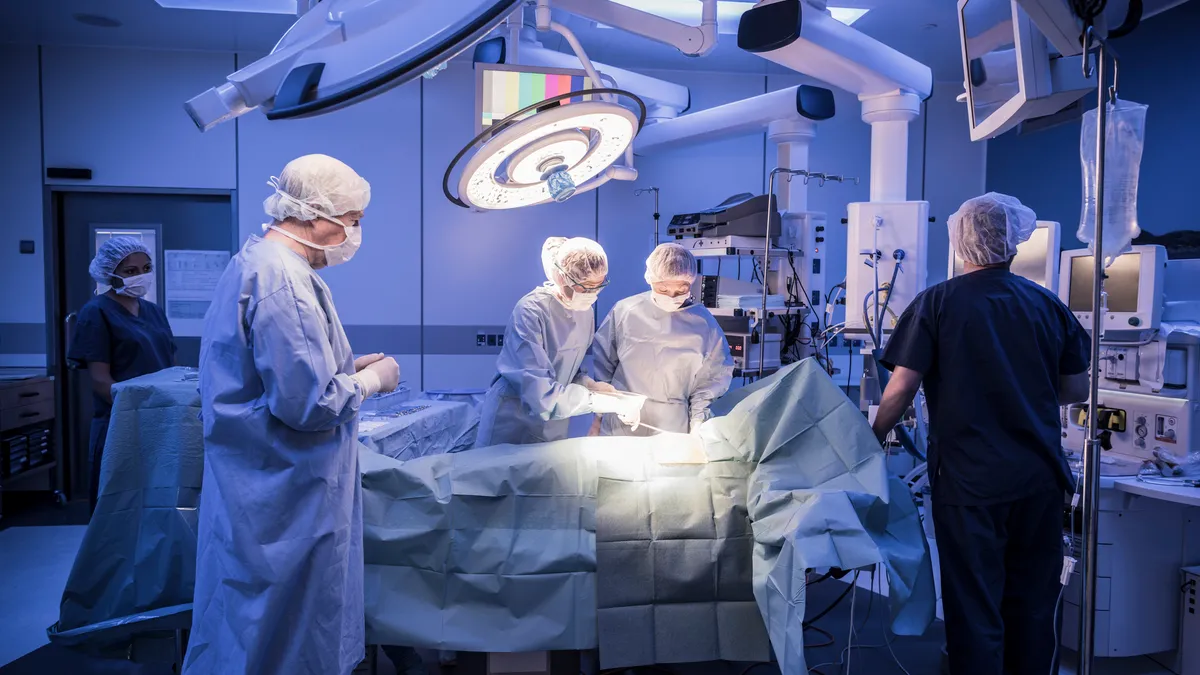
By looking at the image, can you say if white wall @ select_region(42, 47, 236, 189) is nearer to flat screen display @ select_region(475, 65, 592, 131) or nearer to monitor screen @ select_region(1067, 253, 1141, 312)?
flat screen display @ select_region(475, 65, 592, 131)

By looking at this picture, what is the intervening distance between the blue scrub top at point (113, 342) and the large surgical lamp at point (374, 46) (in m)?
2.34

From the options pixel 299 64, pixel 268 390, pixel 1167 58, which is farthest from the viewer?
pixel 1167 58

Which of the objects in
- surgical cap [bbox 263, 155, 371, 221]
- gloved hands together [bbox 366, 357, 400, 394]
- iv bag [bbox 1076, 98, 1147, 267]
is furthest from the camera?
iv bag [bbox 1076, 98, 1147, 267]

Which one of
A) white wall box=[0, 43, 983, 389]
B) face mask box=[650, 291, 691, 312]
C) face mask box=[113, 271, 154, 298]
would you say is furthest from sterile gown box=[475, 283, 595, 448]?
white wall box=[0, 43, 983, 389]

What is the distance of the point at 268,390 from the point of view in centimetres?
167

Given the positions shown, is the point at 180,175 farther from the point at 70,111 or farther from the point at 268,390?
the point at 268,390

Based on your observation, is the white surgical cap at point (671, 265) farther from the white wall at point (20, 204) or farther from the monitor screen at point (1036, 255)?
the white wall at point (20, 204)

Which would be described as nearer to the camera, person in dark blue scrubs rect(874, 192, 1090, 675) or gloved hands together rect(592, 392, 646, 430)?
person in dark blue scrubs rect(874, 192, 1090, 675)

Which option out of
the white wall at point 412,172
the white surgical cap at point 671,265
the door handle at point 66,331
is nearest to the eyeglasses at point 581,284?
the white surgical cap at point 671,265

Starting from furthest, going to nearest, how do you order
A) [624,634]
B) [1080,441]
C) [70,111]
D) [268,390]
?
1. [70,111]
2. [1080,441]
3. [624,634]
4. [268,390]

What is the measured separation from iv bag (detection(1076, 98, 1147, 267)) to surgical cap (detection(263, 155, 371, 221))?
183cm

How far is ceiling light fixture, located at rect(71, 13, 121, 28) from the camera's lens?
4.27 m

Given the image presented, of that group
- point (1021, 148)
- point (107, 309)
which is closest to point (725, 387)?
point (107, 309)

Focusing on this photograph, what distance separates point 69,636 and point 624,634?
1.48 meters
